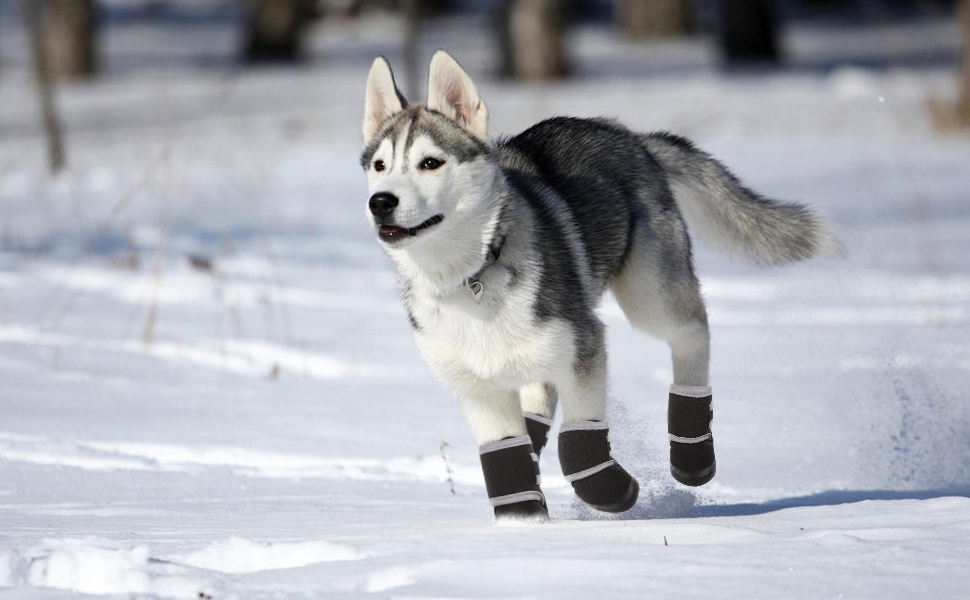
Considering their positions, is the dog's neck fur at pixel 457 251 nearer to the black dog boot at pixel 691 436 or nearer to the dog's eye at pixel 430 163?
the dog's eye at pixel 430 163

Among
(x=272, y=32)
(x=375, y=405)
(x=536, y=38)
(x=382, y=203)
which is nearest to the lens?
(x=382, y=203)

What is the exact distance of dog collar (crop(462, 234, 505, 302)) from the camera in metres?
3.39

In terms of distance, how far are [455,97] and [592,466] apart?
47.0 inches

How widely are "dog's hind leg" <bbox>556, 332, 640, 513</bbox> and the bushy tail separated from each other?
1169 mm

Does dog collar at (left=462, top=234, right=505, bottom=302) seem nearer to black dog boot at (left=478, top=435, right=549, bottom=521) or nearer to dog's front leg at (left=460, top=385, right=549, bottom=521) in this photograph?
dog's front leg at (left=460, top=385, right=549, bottom=521)

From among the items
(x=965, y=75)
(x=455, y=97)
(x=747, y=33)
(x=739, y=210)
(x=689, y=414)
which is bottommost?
(x=747, y=33)

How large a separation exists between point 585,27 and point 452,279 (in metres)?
25.1

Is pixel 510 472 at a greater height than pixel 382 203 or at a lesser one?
lesser

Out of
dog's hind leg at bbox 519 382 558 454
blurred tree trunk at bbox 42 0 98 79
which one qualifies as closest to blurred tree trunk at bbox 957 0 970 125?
dog's hind leg at bbox 519 382 558 454

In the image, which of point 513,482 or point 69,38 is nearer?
point 513,482

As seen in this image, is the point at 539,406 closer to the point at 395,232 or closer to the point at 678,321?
the point at 678,321

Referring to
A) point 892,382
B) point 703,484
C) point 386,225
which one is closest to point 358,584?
point 386,225

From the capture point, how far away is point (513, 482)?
3.47 metres

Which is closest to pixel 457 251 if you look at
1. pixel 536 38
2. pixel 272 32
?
pixel 536 38
